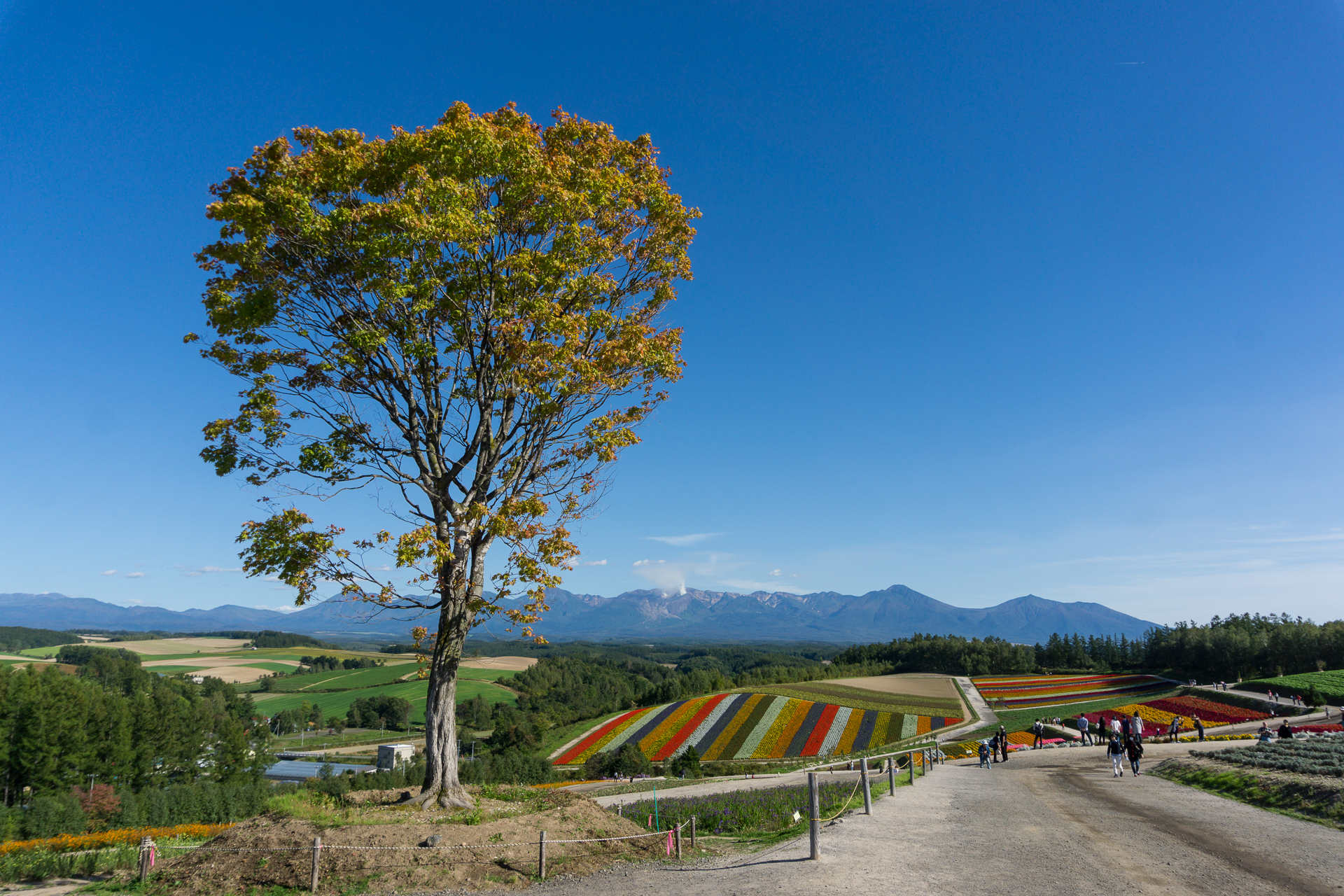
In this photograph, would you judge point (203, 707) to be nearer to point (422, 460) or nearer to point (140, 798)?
point (140, 798)

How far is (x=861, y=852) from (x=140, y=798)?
6844cm

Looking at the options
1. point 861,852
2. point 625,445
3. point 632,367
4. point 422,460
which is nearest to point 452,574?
point 422,460

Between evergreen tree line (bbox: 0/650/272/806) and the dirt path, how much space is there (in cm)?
6715

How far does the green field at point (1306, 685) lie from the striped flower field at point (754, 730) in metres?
30.2

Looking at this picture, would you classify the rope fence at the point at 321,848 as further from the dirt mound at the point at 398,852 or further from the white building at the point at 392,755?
the white building at the point at 392,755

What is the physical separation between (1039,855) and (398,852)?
10737 mm

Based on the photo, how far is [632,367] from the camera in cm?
1402

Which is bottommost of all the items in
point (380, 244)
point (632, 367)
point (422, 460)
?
point (422, 460)

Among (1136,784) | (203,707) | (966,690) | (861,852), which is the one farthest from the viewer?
(203,707)

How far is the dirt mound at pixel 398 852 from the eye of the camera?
9.38 meters

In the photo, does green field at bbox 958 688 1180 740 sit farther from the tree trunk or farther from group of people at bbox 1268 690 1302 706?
the tree trunk

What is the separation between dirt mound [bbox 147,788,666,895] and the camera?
30.8ft

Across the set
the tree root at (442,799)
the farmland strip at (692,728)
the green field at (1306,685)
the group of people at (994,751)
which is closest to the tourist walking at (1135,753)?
the group of people at (994,751)

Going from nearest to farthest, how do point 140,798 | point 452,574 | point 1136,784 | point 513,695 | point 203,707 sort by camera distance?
point 452,574, point 1136,784, point 140,798, point 203,707, point 513,695
